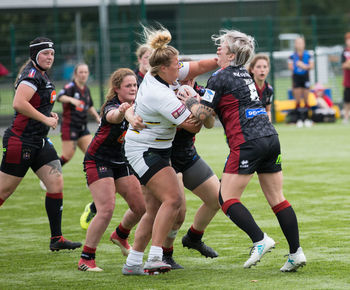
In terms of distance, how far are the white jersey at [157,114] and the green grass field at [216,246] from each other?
112cm

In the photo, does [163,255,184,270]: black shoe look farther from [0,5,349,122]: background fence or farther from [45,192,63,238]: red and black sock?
[0,5,349,122]: background fence

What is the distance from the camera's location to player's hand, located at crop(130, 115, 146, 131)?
584 centimetres

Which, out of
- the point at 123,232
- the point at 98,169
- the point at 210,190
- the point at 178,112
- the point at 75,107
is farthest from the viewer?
the point at 75,107

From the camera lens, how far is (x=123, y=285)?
229 inches

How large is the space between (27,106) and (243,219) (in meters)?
2.49

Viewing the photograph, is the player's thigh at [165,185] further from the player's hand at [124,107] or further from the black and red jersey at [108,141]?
the black and red jersey at [108,141]

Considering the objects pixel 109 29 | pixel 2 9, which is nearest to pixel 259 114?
pixel 109 29

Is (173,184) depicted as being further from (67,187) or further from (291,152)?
(291,152)

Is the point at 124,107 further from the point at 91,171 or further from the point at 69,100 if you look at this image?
the point at 69,100

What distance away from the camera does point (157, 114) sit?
5.89 m

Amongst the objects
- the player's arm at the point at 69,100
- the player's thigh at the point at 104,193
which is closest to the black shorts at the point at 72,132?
the player's arm at the point at 69,100

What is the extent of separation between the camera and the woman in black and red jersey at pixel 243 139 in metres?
5.86

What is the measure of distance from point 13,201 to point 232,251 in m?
4.36

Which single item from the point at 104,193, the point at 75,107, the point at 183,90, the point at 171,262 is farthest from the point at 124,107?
the point at 75,107
